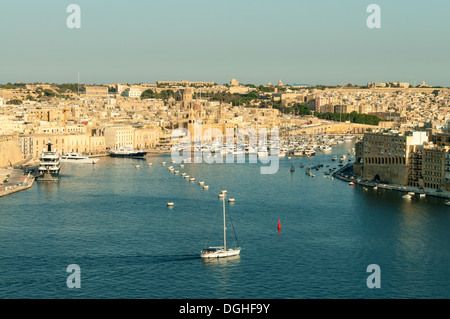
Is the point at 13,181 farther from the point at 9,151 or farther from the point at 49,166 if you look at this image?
the point at 9,151

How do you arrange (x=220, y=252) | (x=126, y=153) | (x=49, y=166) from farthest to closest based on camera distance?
1. (x=126, y=153)
2. (x=49, y=166)
3. (x=220, y=252)

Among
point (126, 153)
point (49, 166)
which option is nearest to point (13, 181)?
point (49, 166)

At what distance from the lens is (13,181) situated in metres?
24.0

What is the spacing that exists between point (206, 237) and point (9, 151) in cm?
1633

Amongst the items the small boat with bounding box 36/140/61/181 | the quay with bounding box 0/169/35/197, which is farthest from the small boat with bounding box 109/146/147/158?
the small boat with bounding box 36/140/61/181

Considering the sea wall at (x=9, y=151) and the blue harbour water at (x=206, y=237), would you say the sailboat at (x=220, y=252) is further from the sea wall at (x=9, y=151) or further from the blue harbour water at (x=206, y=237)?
the sea wall at (x=9, y=151)

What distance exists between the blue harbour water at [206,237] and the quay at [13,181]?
18.0 inches

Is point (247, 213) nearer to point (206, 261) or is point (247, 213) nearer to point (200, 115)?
point (206, 261)

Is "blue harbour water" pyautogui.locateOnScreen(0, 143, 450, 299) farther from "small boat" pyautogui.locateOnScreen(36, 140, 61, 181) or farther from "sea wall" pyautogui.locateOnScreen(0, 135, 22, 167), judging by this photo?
"sea wall" pyautogui.locateOnScreen(0, 135, 22, 167)

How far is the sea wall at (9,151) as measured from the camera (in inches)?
1118

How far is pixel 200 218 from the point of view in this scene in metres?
18.0

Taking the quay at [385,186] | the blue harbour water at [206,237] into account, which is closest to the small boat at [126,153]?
the blue harbour water at [206,237]

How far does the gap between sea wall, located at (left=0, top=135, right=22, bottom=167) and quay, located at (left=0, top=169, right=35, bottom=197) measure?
1.69 m
